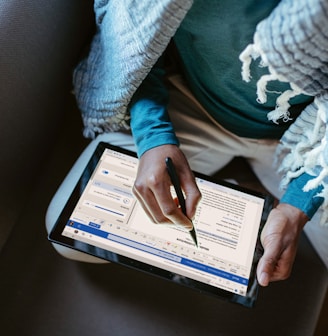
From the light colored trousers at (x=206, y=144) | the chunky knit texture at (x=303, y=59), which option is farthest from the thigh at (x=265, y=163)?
the chunky knit texture at (x=303, y=59)

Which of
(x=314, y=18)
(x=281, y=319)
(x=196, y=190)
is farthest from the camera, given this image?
(x=281, y=319)

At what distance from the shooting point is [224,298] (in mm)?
551

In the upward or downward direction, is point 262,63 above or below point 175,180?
above

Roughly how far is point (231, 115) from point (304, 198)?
0.53 ft

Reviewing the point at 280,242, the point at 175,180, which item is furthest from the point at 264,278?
the point at 175,180

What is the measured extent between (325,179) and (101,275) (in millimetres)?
361

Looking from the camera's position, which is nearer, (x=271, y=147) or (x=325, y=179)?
(x=325, y=179)

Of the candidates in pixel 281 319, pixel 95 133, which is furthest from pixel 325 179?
pixel 95 133

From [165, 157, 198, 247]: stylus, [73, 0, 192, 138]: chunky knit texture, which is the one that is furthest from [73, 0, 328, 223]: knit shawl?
[165, 157, 198, 247]: stylus

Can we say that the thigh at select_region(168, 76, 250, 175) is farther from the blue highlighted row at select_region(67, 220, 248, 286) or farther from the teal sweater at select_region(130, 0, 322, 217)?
the blue highlighted row at select_region(67, 220, 248, 286)

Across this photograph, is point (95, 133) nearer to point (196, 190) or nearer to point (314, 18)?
point (196, 190)

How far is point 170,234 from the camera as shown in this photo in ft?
1.89

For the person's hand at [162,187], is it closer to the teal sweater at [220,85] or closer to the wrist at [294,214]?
the teal sweater at [220,85]

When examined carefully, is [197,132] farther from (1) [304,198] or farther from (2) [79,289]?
(2) [79,289]
